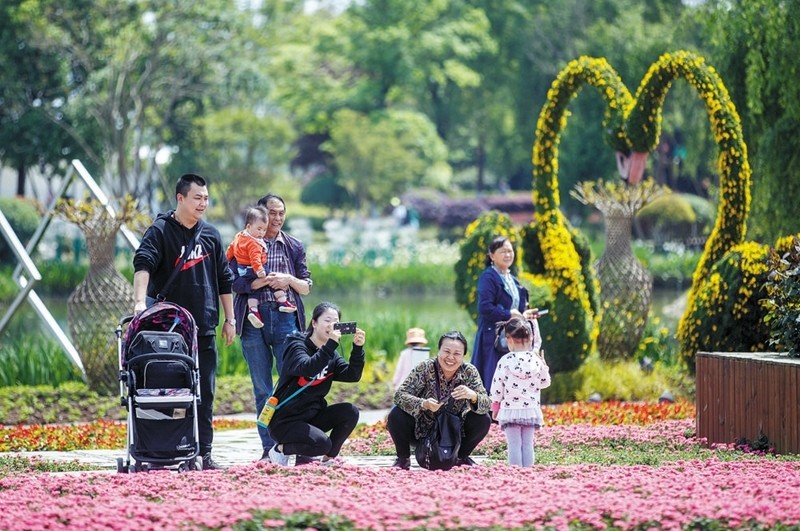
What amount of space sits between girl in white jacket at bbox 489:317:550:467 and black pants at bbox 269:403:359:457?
921 mm

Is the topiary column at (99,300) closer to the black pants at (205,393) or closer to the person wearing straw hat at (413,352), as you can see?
the person wearing straw hat at (413,352)

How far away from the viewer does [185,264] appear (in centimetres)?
827

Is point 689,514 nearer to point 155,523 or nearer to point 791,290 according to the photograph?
point 155,523

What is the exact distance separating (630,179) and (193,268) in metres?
6.36

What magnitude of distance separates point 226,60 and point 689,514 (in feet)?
111

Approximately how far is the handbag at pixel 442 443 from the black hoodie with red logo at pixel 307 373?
0.56 meters

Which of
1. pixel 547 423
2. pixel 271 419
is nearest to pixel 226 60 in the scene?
pixel 547 423

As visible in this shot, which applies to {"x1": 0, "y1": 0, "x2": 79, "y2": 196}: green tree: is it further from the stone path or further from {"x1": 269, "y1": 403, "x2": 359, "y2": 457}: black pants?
{"x1": 269, "y1": 403, "x2": 359, "y2": 457}: black pants

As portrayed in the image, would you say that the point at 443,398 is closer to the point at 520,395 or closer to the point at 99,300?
the point at 520,395

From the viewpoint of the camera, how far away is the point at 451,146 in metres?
62.5

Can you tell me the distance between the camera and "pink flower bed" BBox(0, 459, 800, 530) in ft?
19.7

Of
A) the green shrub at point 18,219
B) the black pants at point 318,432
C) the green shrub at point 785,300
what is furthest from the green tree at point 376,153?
the black pants at point 318,432

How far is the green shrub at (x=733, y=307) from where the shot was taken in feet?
37.9

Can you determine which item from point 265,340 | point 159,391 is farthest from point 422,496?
point 265,340
